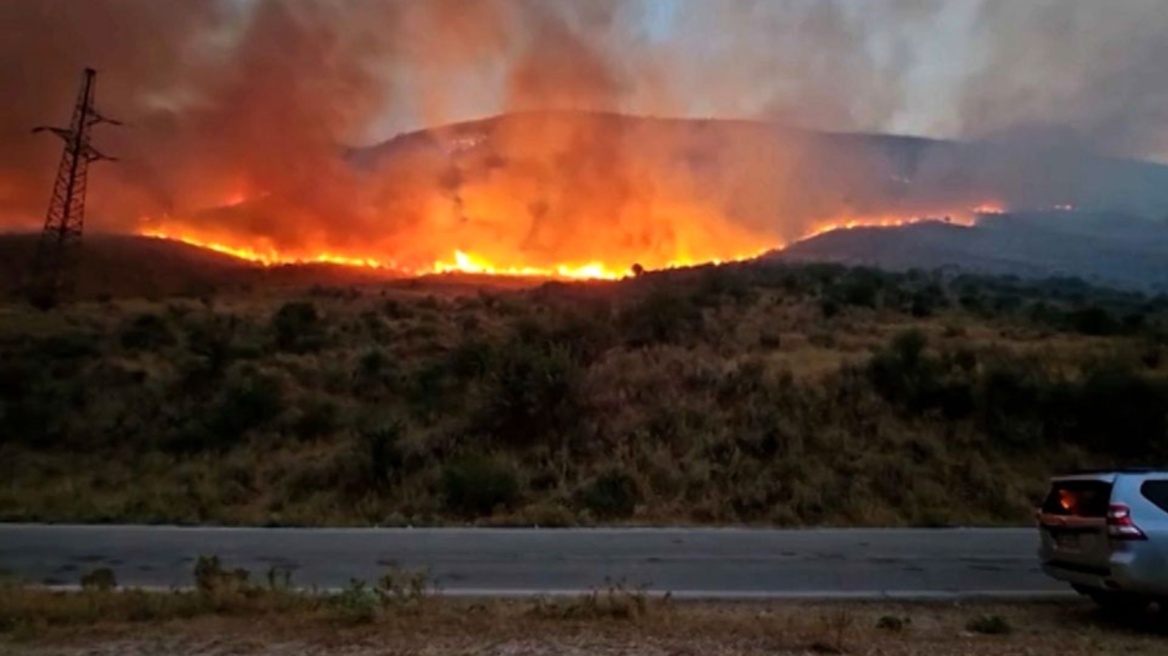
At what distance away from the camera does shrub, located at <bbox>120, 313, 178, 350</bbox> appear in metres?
34.4

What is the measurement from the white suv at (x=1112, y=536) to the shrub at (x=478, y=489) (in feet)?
31.5

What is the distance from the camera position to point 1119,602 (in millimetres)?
10398

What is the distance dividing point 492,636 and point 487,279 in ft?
175

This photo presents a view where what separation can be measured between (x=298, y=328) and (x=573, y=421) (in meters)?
17.6

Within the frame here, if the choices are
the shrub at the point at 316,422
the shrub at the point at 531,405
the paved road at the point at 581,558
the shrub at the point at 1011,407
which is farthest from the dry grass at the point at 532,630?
the shrub at the point at 316,422

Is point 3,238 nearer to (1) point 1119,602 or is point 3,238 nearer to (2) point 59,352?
(2) point 59,352

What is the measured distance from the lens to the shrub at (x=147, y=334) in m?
34.4

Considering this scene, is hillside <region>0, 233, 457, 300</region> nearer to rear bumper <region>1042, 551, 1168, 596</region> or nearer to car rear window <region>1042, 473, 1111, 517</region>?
car rear window <region>1042, 473, 1111, 517</region>

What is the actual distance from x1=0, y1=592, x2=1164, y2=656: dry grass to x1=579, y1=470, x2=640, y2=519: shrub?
7.72 m

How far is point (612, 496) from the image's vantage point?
61.7ft

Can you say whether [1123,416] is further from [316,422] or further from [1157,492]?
[316,422]

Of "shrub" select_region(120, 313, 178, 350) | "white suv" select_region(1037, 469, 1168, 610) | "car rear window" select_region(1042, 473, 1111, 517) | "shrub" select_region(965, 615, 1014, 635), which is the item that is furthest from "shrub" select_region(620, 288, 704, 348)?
"shrub" select_region(965, 615, 1014, 635)

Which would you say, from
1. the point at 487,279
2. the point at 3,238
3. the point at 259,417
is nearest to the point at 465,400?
the point at 259,417

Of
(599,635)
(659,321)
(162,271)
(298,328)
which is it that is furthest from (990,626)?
(162,271)
